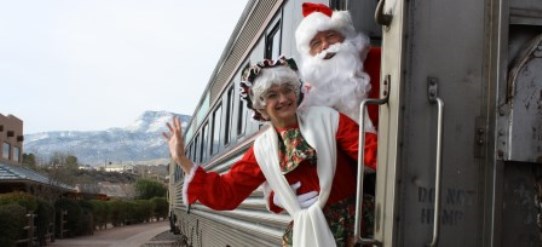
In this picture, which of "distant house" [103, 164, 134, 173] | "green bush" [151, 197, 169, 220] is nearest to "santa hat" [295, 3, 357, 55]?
"green bush" [151, 197, 169, 220]

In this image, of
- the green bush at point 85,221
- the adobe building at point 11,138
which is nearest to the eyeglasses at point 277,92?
the green bush at point 85,221

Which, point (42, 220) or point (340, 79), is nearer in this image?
point (340, 79)

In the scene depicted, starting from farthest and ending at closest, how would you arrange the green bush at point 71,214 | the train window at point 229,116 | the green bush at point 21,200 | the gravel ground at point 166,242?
the green bush at point 71,214 → the gravel ground at point 166,242 → the green bush at point 21,200 → the train window at point 229,116

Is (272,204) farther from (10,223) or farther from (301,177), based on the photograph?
(10,223)

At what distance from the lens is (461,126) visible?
7.93ft

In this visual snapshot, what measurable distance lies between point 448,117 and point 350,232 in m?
0.70

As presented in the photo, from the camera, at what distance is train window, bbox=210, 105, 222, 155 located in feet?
27.6

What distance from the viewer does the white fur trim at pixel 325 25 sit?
3121mm

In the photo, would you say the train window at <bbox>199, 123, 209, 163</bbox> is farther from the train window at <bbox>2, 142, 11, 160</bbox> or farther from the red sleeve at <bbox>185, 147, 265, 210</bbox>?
the train window at <bbox>2, 142, 11, 160</bbox>

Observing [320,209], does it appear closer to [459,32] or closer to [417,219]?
[417,219]

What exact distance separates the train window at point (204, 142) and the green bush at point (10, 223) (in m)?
4.80

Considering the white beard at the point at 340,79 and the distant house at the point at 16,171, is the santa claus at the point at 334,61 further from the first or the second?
the distant house at the point at 16,171

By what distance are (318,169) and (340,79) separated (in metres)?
0.45

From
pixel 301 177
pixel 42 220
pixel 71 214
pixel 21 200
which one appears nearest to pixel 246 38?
pixel 301 177
